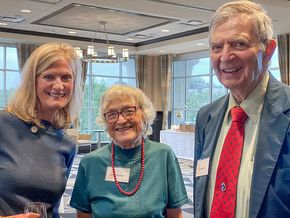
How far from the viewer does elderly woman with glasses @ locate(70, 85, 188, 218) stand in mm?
2041

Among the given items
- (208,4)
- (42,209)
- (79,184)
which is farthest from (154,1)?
(42,209)

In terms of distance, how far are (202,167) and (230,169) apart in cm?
16

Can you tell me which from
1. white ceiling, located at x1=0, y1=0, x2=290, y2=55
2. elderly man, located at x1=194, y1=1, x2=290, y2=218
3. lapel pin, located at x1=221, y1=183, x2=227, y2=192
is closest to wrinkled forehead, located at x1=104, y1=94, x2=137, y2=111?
elderly man, located at x1=194, y1=1, x2=290, y2=218

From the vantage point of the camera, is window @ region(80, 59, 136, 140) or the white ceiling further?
window @ region(80, 59, 136, 140)

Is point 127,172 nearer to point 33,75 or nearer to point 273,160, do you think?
point 33,75

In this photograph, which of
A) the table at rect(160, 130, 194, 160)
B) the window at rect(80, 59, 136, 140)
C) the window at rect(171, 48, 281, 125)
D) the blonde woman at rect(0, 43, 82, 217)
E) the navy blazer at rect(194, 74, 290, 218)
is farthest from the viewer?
the window at rect(80, 59, 136, 140)

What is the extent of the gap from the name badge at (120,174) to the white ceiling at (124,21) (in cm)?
594

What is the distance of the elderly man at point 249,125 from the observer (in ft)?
4.79

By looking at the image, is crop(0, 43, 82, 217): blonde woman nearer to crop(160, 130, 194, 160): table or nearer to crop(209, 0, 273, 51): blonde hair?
crop(209, 0, 273, 51): blonde hair

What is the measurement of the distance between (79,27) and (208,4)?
14.1 feet

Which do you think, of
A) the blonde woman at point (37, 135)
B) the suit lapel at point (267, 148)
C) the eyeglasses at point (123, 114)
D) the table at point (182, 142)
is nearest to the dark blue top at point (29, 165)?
the blonde woman at point (37, 135)

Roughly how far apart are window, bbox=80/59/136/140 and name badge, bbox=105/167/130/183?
38.8 feet

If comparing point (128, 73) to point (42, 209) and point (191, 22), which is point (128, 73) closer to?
point (191, 22)

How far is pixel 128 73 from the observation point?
14.9 metres
